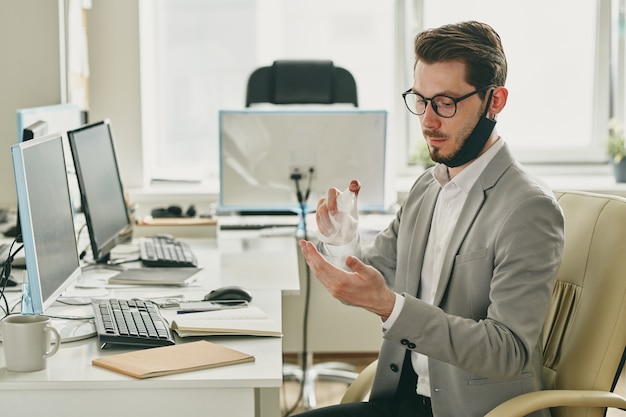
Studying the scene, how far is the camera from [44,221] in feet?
6.10

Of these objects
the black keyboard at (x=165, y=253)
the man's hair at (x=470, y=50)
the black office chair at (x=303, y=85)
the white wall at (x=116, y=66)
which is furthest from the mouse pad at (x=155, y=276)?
the white wall at (x=116, y=66)

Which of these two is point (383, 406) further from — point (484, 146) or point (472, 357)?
point (484, 146)

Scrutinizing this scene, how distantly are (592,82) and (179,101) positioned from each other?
221 cm

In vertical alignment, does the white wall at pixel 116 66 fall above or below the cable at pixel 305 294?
above

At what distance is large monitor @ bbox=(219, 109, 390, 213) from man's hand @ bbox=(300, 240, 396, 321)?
180cm

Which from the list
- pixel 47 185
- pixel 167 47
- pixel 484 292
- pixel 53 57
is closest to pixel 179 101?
pixel 167 47

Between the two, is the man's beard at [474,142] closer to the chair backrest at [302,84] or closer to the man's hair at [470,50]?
the man's hair at [470,50]

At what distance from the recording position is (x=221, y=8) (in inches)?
178

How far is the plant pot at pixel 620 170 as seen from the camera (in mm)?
4477

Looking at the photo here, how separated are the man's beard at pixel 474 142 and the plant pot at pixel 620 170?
9.51 ft

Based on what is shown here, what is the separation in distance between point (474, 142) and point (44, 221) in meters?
0.92

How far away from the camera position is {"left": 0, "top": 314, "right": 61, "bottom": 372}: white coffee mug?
1.63 meters

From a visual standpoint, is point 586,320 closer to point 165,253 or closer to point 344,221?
point 344,221

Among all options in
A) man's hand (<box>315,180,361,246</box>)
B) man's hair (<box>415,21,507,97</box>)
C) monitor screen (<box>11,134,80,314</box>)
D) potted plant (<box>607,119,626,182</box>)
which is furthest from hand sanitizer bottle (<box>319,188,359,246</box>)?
potted plant (<box>607,119,626,182</box>)
